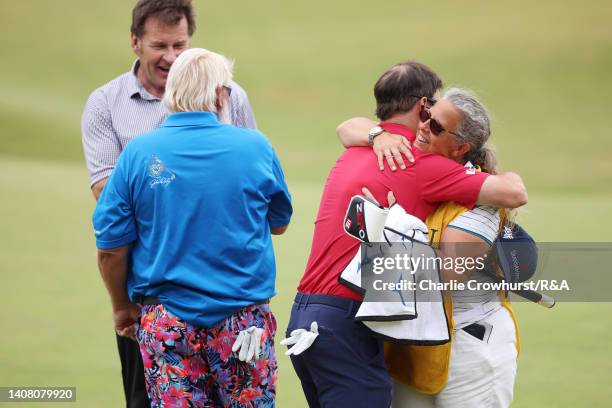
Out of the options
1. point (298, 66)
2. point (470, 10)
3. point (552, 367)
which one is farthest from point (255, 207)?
point (470, 10)

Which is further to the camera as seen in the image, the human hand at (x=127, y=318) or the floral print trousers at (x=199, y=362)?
the human hand at (x=127, y=318)

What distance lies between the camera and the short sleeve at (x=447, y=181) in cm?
247

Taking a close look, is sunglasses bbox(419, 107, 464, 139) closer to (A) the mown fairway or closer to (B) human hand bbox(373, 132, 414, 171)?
(B) human hand bbox(373, 132, 414, 171)

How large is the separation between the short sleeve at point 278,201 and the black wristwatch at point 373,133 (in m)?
0.26

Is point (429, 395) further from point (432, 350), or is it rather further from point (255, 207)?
point (255, 207)

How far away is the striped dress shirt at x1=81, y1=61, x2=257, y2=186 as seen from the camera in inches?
124

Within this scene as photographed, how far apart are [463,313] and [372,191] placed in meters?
0.41

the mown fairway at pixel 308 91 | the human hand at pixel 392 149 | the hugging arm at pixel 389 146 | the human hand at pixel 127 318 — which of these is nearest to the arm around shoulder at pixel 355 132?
the hugging arm at pixel 389 146

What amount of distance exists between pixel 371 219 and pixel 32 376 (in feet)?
8.67

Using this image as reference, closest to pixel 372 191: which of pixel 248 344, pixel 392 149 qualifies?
pixel 392 149

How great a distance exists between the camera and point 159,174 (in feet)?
8.24

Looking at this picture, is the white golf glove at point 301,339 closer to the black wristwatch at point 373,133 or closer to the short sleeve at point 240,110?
the black wristwatch at point 373,133

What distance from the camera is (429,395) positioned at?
262cm

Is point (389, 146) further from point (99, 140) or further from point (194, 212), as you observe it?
point (99, 140)
